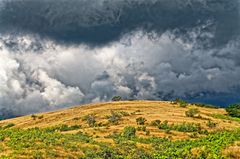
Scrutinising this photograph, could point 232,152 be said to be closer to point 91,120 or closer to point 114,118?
point 114,118

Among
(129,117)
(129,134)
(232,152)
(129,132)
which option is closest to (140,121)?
(129,117)

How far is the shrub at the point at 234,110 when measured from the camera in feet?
385

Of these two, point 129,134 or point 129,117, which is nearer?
point 129,134

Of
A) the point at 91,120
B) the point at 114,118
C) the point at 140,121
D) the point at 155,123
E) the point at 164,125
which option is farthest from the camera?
the point at 91,120

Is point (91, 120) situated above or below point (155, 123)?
above

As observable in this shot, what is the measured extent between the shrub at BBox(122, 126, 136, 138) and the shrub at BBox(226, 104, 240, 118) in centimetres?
4459

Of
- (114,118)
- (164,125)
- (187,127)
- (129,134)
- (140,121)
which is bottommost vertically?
(187,127)

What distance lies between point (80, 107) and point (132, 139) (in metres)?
63.6

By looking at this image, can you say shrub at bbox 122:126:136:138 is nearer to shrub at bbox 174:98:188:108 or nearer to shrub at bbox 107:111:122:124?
shrub at bbox 107:111:122:124

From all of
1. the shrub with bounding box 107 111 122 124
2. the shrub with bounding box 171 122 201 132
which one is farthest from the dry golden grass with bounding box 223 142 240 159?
the shrub with bounding box 107 111 122 124

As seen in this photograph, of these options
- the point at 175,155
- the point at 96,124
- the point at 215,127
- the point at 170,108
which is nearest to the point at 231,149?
the point at 175,155

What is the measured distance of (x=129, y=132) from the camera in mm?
80938

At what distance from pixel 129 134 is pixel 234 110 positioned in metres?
51.6

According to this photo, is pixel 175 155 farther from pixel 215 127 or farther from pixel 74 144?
pixel 215 127
